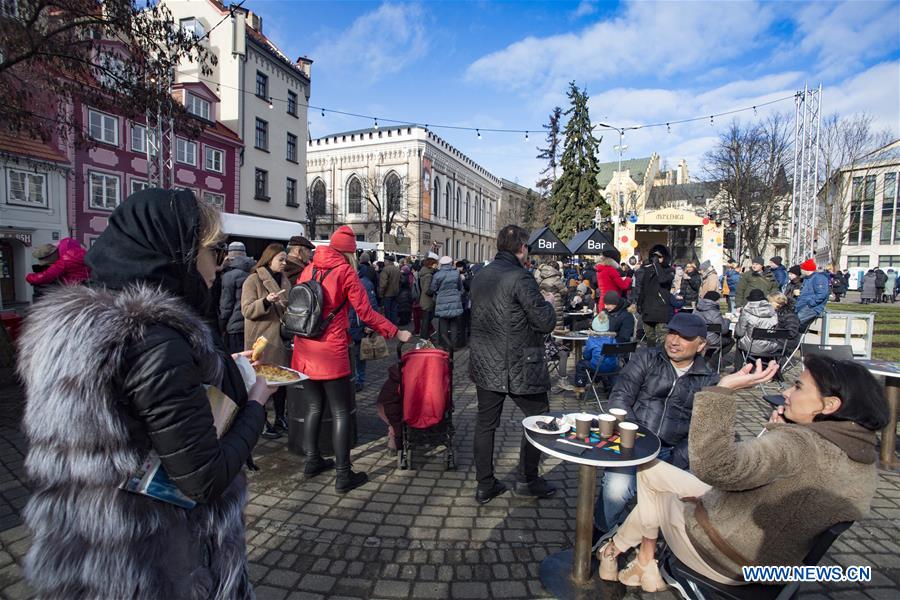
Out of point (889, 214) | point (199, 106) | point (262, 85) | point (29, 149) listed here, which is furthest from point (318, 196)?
point (889, 214)

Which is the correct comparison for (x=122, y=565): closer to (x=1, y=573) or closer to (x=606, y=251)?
(x=1, y=573)

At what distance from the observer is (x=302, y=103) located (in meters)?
31.6

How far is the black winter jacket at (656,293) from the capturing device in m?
8.06

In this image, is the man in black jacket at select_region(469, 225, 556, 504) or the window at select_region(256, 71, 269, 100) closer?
the man in black jacket at select_region(469, 225, 556, 504)

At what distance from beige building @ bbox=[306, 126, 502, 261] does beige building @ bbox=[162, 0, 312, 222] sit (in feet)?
53.8

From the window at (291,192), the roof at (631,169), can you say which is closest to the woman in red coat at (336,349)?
the window at (291,192)

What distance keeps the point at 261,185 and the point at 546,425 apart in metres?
29.3

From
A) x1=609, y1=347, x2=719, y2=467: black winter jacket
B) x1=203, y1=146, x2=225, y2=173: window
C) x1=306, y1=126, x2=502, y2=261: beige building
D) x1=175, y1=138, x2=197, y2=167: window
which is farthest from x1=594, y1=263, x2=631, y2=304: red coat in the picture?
x1=306, y1=126, x2=502, y2=261: beige building

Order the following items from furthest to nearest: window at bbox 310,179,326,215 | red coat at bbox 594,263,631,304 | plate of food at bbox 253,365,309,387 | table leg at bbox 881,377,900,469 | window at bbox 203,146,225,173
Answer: window at bbox 310,179,326,215
window at bbox 203,146,225,173
red coat at bbox 594,263,631,304
table leg at bbox 881,377,900,469
plate of food at bbox 253,365,309,387

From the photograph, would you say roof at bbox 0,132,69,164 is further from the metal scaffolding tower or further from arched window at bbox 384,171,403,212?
arched window at bbox 384,171,403,212

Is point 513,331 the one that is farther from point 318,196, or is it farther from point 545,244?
point 318,196

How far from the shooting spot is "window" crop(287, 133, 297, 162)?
30.5 metres

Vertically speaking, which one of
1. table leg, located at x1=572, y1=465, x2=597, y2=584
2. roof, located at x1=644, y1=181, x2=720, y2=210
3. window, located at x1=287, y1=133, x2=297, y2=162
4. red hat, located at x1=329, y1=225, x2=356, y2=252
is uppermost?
roof, located at x1=644, y1=181, x2=720, y2=210

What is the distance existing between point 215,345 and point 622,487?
251 centimetres
